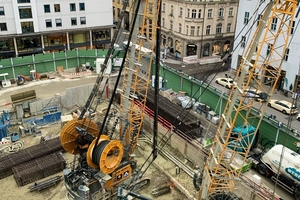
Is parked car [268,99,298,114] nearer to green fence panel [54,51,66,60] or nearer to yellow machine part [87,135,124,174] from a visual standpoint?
yellow machine part [87,135,124,174]

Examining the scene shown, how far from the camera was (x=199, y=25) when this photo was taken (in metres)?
52.6

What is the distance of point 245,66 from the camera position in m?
16.9

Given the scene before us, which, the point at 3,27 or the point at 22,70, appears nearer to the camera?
the point at 22,70

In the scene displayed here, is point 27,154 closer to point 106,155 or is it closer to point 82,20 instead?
point 106,155

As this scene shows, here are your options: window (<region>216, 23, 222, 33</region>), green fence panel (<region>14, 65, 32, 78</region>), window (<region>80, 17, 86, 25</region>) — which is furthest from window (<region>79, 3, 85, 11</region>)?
window (<region>216, 23, 222, 33</region>)

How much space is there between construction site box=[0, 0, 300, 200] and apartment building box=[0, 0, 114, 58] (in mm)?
18726

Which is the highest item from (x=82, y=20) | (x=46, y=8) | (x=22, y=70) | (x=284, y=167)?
(x=46, y=8)

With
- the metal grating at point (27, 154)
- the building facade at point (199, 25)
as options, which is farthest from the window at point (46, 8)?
the metal grating at point (27, 154)

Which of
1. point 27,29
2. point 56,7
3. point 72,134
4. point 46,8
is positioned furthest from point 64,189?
point 56,7

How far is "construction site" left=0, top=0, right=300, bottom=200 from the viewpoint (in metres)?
19.1

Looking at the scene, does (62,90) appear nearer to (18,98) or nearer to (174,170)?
(18,98)

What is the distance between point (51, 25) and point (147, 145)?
30662mm

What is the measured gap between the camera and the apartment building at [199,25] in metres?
51.9

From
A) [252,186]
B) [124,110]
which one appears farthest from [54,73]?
[252,186]
